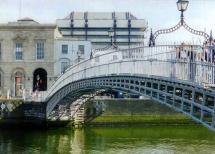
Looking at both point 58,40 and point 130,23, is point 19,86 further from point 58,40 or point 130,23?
point 130,23

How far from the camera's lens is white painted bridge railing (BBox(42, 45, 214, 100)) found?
15.8m

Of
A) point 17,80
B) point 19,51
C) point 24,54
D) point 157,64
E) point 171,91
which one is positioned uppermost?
point 19,51

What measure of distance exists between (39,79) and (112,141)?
1943 centimetres

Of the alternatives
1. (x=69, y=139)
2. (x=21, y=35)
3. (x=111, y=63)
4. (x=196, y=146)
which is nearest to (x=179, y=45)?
(x=111, y=63)

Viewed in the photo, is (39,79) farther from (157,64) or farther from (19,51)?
(157,64)

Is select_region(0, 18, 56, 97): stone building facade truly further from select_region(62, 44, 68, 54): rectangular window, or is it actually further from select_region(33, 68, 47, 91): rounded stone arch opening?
select_region(62, 44, 68, 54): rectangular window

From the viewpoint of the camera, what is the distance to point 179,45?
17531 millimetres

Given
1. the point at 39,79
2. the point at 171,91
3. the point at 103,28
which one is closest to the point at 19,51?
the point at 39,79

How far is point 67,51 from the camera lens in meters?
49.0

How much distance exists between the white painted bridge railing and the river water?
348cm

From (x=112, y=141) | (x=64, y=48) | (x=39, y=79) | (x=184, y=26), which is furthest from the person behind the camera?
(x=39, y=79)

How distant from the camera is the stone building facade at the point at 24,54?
47.8m

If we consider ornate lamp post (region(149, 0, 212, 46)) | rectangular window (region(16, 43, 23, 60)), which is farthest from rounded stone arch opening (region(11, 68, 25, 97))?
ornate lamp post (region(149, 0, 212, 46))

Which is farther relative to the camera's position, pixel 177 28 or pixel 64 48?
pixel 64 48
